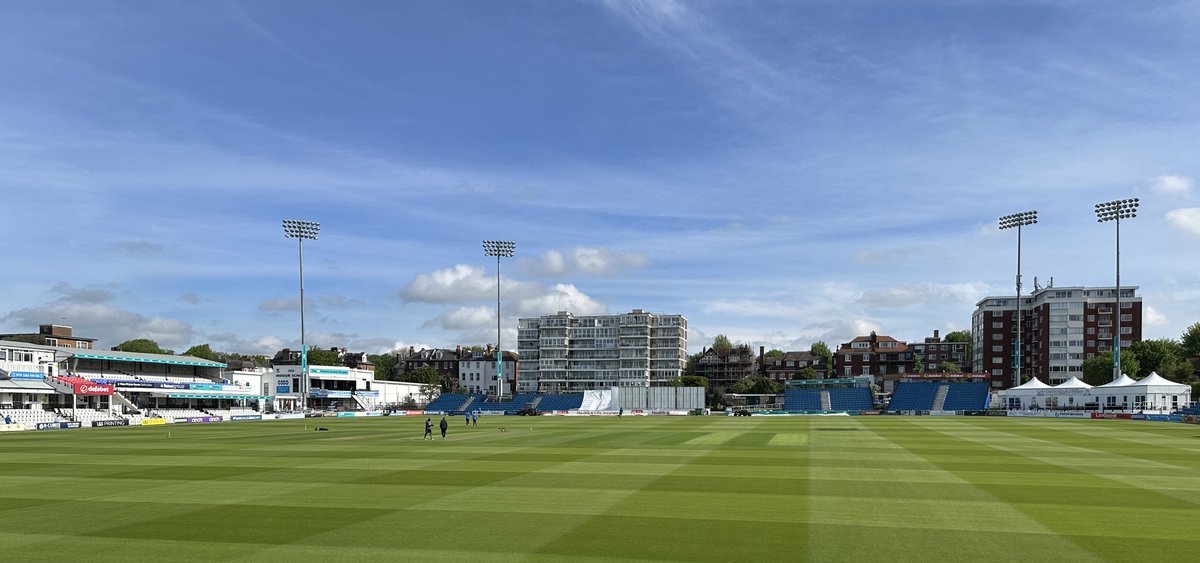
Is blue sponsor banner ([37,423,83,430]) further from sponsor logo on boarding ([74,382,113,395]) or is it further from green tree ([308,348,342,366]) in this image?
green tree ([308,348,342,366])

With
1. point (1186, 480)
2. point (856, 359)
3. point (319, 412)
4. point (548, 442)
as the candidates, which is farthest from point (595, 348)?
point (1186, 480)

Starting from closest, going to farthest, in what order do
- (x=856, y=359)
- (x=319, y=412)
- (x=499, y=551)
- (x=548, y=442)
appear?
(x=499, y=551)
(x=548, y=442)
(x=319, y=412)
(x=856, y=359)

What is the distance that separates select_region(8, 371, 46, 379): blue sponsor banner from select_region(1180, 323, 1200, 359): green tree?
17751cm

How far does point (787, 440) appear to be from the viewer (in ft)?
148

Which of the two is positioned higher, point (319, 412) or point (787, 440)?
point (787, 440)

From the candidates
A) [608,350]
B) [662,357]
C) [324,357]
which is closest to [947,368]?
[662,357]

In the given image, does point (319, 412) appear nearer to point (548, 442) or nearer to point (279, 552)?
point (548, 442)

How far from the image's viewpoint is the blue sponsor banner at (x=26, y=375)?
84875 mm

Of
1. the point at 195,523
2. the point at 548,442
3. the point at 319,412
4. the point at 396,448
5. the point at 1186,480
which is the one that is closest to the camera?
the point at 195,523

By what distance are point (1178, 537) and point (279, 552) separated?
1641 centimetres

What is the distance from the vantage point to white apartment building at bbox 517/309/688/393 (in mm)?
180875

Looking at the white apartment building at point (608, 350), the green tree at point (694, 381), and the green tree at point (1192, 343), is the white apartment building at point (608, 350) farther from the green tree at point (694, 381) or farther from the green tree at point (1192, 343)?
the green tree at point (1192, 343)

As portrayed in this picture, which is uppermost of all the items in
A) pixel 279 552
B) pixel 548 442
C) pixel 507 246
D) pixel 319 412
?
pixel 507 246

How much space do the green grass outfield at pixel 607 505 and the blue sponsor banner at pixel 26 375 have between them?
192ft
